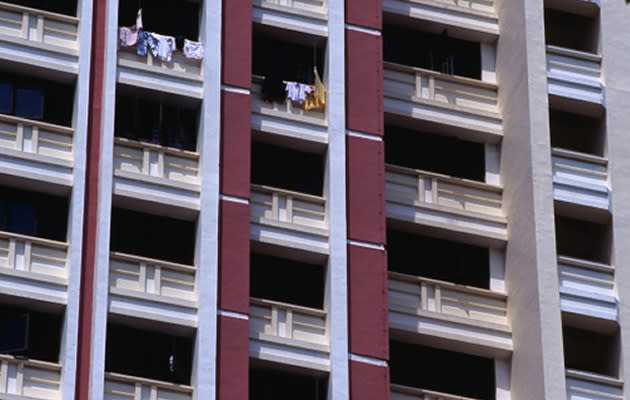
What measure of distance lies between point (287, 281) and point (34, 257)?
717 centimetres

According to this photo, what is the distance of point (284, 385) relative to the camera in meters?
55.4

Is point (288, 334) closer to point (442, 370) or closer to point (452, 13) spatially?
point (442, 370)

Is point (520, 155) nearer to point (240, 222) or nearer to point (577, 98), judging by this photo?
point (577, 98)

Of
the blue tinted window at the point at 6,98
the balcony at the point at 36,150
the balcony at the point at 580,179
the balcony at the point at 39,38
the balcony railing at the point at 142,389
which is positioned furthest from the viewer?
the balcony at the point at 580,179

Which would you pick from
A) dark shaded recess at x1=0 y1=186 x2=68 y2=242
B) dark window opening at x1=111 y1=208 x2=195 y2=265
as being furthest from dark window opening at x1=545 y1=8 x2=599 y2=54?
dark shaded recess at x1=0 y1=186 x2=68 y2=242

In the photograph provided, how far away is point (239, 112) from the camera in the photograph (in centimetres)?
5656

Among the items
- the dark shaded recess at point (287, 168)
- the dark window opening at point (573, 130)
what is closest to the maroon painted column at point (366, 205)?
the dark shaded recess at point (287, 168)

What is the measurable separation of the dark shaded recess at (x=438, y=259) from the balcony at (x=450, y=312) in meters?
0.76

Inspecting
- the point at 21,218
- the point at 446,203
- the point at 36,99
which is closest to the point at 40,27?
the point at 36,99

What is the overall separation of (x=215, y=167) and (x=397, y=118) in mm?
7248

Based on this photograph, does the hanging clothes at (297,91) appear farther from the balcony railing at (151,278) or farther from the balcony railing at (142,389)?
the balcony railing at (142,389)

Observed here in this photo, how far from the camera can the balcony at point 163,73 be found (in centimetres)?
5672

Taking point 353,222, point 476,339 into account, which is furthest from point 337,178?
point 476,339

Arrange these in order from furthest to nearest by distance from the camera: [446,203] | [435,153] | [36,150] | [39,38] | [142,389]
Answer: [435,153] < [446,203] < [39,38] < [36,150] < [142,389]
